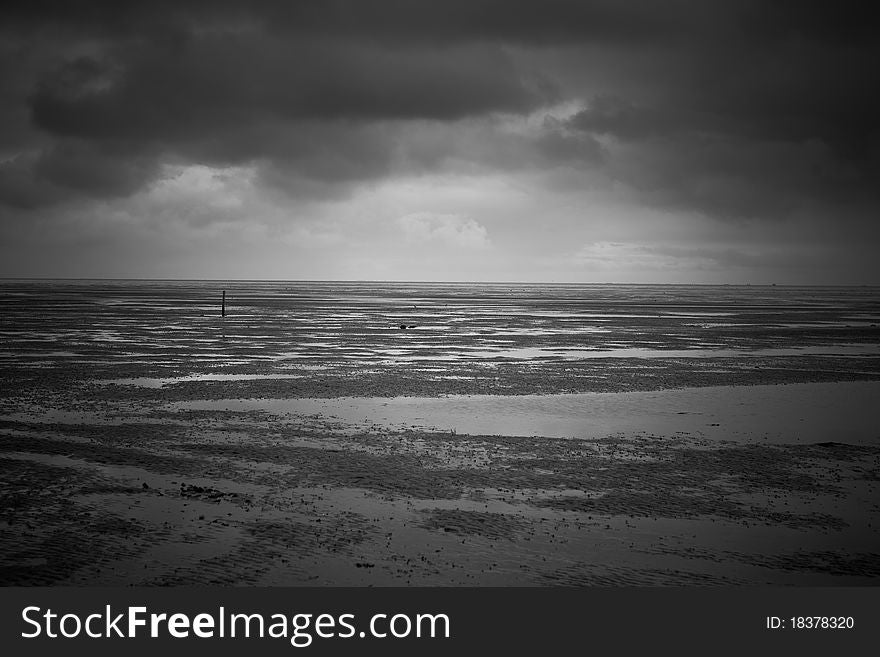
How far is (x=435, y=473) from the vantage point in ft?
50.2

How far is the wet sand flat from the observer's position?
10539mm

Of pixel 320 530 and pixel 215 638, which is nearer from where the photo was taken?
pixel 215 638

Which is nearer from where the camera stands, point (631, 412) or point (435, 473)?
point (435, 473)

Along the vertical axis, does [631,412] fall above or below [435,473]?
above

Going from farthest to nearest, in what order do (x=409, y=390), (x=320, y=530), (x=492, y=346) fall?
1. (x=492, y=346)
2. (x=409, y=390)
3. (x=320, y=530)

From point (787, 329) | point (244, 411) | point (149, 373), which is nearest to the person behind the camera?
point (244, 411)

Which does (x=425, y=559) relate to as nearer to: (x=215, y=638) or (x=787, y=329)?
(x=215, y=638)

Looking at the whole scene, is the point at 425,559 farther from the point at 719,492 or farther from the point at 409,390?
the point at 409,390

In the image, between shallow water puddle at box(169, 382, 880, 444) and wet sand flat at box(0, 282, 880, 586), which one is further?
shallow water puddle at box(169, 382, 880, 444)

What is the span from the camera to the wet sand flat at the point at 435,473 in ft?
34.6

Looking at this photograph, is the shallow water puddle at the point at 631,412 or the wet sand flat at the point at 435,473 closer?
the wet sand flat at the point at 435,473

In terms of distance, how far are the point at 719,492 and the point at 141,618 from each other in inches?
423

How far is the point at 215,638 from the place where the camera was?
885 cm

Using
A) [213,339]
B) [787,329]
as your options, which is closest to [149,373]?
[213,339]
